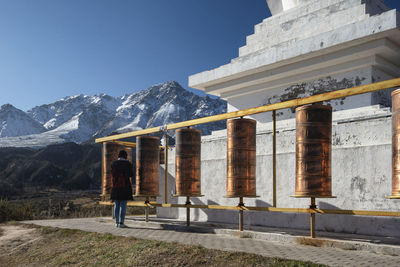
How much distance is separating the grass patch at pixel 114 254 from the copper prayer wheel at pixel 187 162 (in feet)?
6.54

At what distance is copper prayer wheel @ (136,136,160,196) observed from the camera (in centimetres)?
947

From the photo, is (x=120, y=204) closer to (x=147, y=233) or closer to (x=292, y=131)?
(x=147, y=233)

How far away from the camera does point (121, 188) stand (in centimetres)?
899

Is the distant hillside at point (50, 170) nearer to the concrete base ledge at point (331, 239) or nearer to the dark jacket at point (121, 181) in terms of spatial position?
the dark jacket at point (121, 181)

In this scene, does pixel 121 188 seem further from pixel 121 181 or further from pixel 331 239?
pixel 331 239

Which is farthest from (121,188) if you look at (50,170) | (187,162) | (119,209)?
(50,170)

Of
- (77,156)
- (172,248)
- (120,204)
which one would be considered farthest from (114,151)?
(77,156)

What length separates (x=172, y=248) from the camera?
5.83m

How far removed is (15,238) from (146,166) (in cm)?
331

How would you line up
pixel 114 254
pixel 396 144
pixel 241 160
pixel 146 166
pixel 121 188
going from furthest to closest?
1. pixel 146 166
2. pixel 121 188
3. pixel 241 160
4. pixel 114 254
5. pixel 396 144

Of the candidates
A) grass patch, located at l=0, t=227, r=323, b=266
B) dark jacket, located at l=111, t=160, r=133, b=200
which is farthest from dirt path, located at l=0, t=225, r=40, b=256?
A: dark jacket, located at l=111, t=160, r=133, b=200

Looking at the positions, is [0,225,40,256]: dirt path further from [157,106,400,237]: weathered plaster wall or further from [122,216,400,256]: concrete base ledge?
[157,106,400,237]: weathered plaster wall

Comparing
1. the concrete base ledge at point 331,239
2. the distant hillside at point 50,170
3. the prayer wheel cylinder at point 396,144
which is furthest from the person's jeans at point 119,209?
the distant hillside at point 50,170

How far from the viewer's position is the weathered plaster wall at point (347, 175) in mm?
6797
